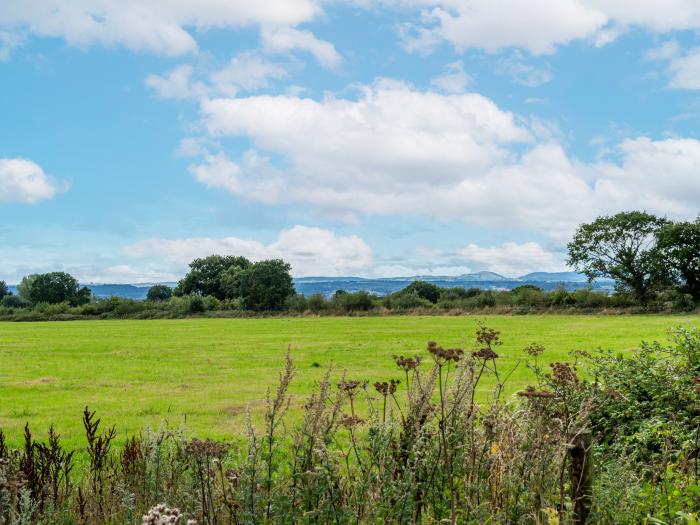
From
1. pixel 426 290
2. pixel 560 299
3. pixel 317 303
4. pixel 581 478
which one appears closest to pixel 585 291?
pixel 560 299

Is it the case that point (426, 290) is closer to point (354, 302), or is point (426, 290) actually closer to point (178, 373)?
point (354, 302)

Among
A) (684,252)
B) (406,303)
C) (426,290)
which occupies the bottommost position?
(406,303)

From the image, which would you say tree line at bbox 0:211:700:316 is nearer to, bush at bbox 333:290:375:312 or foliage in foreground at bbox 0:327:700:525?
bush at bbox 333:290:375:312

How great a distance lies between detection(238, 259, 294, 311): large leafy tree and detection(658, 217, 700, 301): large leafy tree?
50.1 meters

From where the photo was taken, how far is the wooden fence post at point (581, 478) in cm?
428

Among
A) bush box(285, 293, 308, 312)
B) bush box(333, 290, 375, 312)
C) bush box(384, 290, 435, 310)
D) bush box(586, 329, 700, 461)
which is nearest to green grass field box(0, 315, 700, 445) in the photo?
bush box(586, 329, 700, 461)

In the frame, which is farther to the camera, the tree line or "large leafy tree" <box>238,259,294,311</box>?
"large leafy tree" <box>238,259,294,311</box>

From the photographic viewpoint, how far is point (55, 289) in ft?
384

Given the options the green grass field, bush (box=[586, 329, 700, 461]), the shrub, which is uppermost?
the shrub

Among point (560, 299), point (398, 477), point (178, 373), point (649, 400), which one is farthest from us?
point (560, 299)

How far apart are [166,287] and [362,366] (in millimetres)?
153866

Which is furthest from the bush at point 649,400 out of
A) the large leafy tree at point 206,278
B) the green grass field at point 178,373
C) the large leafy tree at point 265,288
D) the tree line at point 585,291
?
the large leafy tree at point 206,278

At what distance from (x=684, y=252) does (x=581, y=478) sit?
73.3 m

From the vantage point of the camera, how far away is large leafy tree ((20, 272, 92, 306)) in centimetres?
11669
